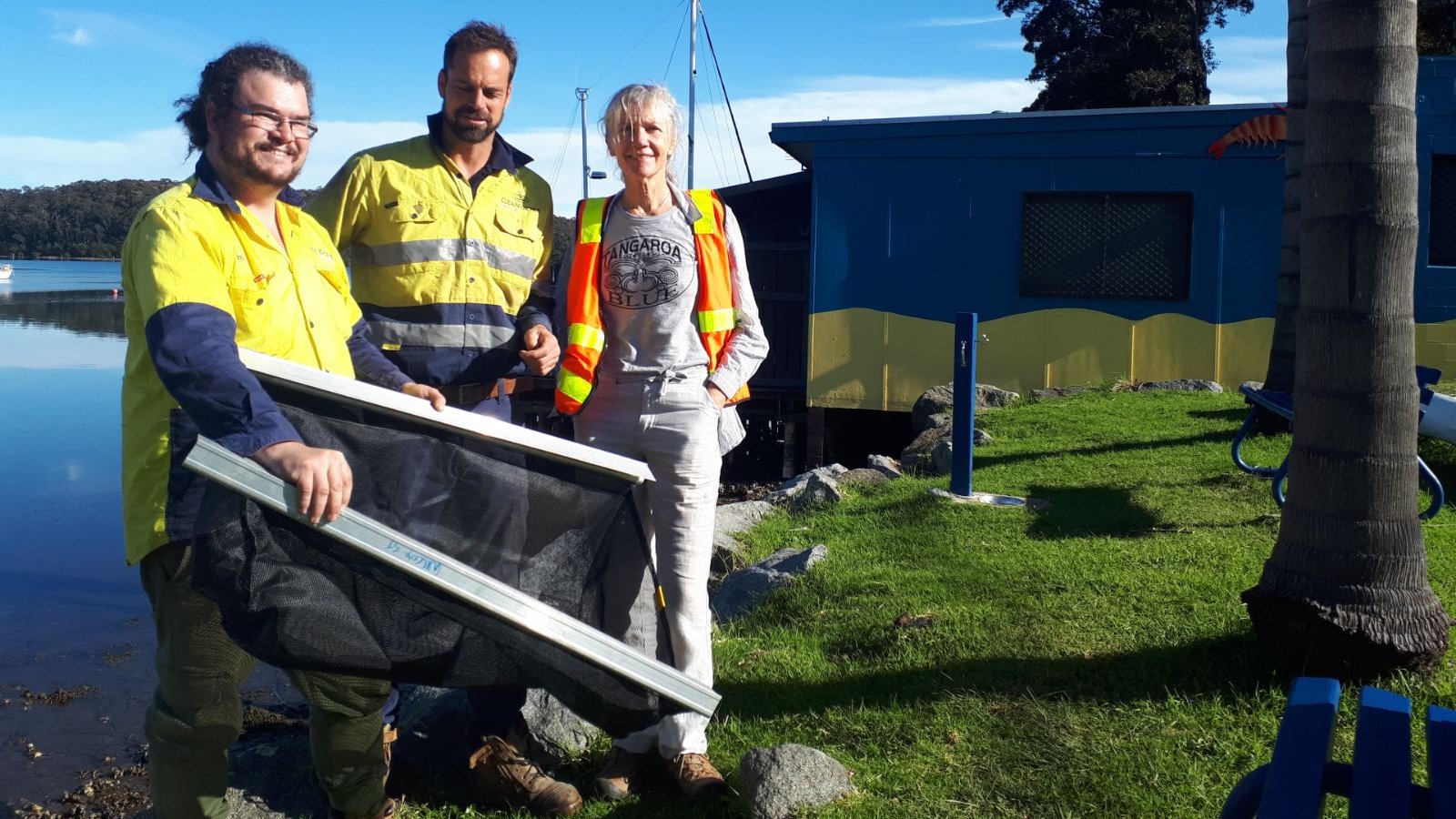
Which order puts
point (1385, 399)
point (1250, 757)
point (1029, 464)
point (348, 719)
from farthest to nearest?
point (1029, 464) < point (1385, 399) < point (1250, 757) < point (348, 719)

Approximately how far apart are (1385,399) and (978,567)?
2.30 m

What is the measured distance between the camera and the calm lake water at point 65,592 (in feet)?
22.4

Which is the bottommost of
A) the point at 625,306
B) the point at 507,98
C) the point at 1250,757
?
the point at 1250,757

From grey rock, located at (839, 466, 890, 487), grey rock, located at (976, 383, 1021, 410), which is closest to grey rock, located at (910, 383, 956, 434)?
grey rock, located at (976, 383, 1021, 410)

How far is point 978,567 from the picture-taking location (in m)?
5.72

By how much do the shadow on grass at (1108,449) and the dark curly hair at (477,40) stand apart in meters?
5.90

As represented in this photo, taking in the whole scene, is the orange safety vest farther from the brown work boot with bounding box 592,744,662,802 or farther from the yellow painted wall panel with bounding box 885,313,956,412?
the yellow painted wall panel with bounding box 885,313,956,412

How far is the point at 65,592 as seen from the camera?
1065 cm

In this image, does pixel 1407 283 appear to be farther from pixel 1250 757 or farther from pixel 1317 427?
pixel 1250 757

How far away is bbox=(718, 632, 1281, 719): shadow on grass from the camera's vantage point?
156 inches

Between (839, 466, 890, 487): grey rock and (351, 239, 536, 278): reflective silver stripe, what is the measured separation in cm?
512

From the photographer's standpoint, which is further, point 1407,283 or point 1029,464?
point 1029,464

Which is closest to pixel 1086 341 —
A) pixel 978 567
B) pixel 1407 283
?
pixel 978 567

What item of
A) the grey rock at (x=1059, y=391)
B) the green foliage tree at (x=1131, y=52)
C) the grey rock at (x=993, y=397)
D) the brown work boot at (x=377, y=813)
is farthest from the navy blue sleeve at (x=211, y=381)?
the green foliage tree at (x=1131, y=52)
